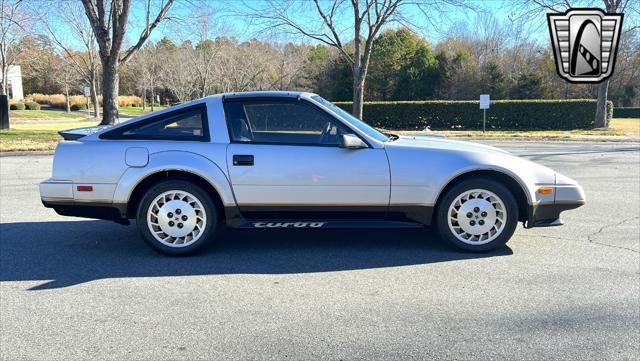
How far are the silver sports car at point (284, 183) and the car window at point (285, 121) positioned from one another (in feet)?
0.08

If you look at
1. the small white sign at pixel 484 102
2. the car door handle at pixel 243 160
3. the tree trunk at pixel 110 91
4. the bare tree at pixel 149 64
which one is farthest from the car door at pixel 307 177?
the bare tree at pixel 149 64

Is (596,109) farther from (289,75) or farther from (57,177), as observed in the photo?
(57,177)

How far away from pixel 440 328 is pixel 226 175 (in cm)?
242

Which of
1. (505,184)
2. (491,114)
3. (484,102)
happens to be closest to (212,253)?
(505,184)

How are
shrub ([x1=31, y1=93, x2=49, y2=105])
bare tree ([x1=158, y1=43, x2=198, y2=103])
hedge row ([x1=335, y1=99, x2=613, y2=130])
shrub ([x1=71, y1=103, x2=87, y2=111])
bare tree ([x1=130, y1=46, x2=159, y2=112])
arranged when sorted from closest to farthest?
hedge row ([x1=335, y1=99, x2=613, y2=130]) → bare tree ([x1=158, y1=43, x2=198, y2=103]) → bare tree ([x1=130, y1=46, x2=159, y2=112]) → shrub ([x1=71, y1=103, x2=87, y2=111]) → shrub ([x1=31, y1=93, x2=49, y2=105])

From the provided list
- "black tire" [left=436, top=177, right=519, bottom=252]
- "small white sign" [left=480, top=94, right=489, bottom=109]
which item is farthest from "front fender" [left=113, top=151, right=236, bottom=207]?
"small white sign" [left=480, top=94, right=489, bottom=109]

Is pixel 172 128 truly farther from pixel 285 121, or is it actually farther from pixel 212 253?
pixel 212 253

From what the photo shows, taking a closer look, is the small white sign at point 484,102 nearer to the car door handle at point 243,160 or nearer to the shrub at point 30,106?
the car door handle at point 243,160

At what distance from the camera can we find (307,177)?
15.3 ft

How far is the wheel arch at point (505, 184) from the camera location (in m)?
4.73

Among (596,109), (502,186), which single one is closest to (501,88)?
(596,109)

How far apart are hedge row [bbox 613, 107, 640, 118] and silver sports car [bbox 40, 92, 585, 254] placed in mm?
46729

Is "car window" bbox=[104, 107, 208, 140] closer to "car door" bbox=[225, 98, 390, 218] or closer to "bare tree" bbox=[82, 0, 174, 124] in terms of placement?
"car door" bbox=[225, 98, 390, 218]

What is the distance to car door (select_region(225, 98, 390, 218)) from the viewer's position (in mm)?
4648
